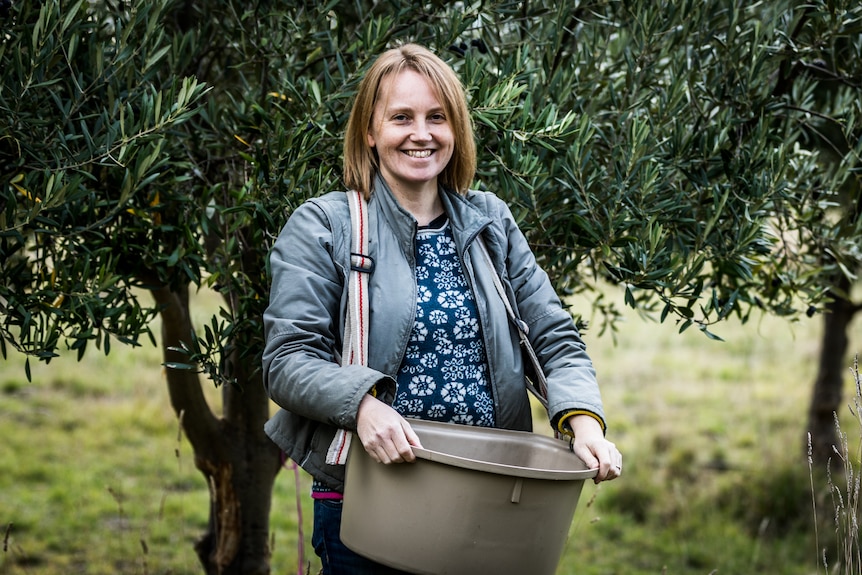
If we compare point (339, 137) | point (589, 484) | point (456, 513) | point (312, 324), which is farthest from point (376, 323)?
point (589, 484)

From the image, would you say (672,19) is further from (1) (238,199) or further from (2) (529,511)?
(2) (529,511)

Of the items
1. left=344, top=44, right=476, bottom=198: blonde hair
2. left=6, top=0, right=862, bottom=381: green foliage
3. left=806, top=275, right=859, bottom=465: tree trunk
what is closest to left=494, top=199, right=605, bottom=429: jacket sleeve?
left=344, top=44, right=476, bottom=198: blonde hair

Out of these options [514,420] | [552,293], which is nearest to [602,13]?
[552,293]

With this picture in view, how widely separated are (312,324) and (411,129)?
1.97 ft

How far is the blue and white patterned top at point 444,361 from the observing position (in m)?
2.40

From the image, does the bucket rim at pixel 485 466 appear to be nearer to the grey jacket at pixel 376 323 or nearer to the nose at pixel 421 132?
the grey jacket at pixel 376 323

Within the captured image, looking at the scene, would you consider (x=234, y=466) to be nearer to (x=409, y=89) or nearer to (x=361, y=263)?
(x=361, y=263)

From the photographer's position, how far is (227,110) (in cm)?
354

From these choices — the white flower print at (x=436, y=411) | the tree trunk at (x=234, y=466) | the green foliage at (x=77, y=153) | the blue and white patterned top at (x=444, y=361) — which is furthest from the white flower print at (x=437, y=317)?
the tree trunk at (x=234, y=466)

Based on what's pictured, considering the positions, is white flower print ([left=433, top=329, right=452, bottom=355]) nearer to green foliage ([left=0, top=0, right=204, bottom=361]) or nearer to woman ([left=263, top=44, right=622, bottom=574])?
woman ([left=263, top=44, right=622, bottom=574])

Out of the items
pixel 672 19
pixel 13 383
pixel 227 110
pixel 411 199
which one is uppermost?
pixel 672 19

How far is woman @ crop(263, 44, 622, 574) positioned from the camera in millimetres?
2285

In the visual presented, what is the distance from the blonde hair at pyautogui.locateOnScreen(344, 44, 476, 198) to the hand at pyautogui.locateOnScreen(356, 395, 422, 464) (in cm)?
66

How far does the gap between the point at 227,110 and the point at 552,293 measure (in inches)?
61.8
